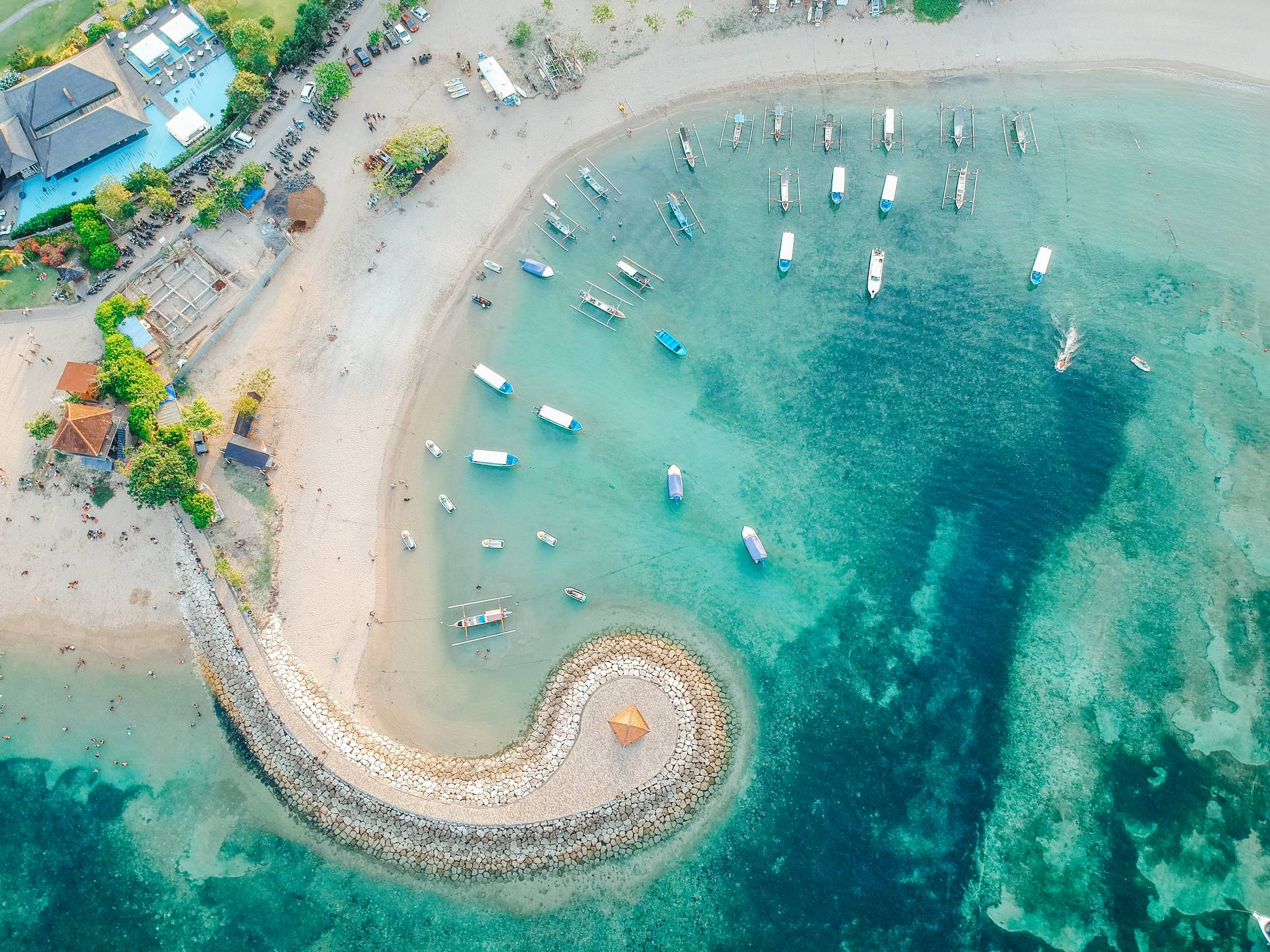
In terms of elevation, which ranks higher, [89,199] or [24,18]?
[24,18]

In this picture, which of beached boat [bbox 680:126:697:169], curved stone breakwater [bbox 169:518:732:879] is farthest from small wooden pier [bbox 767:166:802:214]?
curved stone breakwater [bbox 169:518:732:879]

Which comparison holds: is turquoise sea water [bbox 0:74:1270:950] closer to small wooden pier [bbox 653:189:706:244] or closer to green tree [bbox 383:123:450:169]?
small wooden pier [bbox 653:189:706:244]

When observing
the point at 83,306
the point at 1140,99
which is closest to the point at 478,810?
the point at 83,306

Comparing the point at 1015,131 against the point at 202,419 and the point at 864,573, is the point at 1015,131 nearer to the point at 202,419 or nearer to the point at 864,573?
the point at 864,573

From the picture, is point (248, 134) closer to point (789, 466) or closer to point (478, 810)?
point (789, 466)

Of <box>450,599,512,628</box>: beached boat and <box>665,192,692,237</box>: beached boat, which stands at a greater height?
<box>665,192,692,237</box>: beached boat

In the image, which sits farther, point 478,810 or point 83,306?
point 83,306
